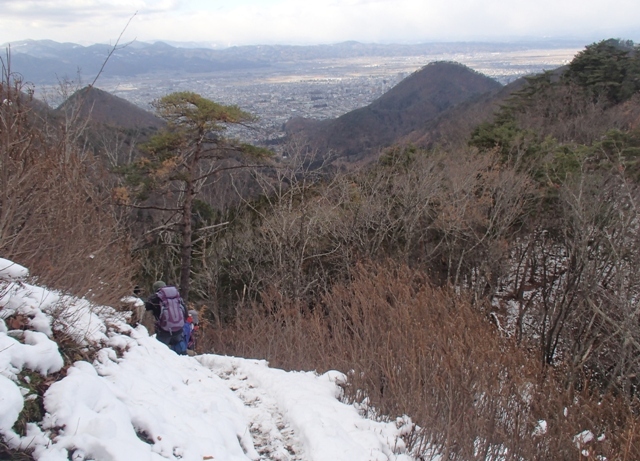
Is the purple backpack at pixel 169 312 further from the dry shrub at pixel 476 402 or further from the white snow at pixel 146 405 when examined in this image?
the dry shrub at pixel 476 402

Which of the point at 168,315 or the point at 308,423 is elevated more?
the point at 168,315

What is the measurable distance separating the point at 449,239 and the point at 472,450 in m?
11.8

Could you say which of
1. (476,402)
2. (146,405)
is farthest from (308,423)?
(476,402)

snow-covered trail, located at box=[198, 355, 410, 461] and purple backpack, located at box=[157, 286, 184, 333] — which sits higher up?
purple backpack, located at box=[157, 286, 184, 333]

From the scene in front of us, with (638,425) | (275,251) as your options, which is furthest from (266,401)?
(275,251)

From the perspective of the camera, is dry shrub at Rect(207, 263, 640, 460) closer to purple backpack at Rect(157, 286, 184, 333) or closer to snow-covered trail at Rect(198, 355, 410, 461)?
snow-covered trail at Rect(198, 355, 410, 461)

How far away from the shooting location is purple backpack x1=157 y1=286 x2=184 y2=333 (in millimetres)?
6684

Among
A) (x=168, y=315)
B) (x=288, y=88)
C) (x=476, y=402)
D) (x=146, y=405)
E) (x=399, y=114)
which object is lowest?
(x=476, y=402)

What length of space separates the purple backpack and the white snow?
3.62 ft

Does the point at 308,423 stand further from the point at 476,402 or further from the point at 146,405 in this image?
the point at 476,402

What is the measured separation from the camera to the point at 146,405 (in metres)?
3.42

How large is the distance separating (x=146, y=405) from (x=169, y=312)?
3452 mm

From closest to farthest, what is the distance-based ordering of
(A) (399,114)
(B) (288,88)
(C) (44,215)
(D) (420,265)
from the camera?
1. (C) (44,215)
2. (D) (420,265)
3. (A) (399,114)
4. (B) (288,88)

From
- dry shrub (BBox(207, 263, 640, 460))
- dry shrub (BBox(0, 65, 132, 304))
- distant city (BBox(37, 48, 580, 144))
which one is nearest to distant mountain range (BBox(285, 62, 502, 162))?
distant city (BBox(37, 48, 580, 144))
